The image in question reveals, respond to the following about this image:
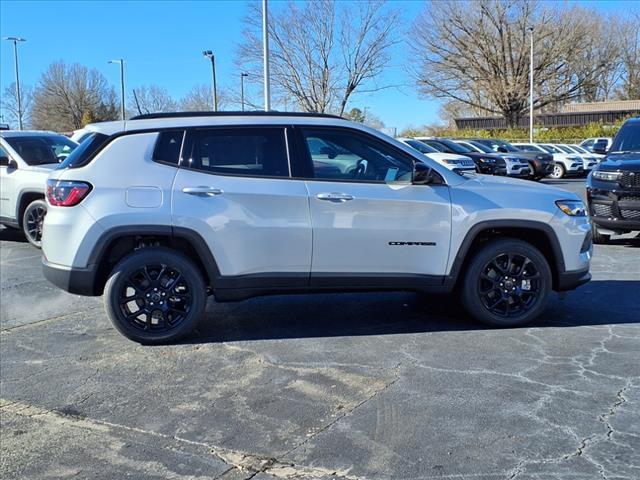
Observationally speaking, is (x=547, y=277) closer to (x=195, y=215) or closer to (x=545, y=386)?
(x=545, y=386)

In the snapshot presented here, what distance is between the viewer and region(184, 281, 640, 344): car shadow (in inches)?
222

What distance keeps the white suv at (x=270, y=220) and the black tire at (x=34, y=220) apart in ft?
15.9

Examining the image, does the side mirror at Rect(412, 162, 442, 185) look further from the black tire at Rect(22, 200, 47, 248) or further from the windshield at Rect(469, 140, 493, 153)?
the windshield at Rect(469, 140, 493, 153)

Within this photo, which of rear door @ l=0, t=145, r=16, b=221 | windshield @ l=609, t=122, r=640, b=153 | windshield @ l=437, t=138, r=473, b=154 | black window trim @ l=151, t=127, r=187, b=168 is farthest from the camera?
windshield @ l=437, t=138, r=473, b=154

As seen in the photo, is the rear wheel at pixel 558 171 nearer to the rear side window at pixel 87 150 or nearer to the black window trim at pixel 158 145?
the black window trim at pixel 158 145

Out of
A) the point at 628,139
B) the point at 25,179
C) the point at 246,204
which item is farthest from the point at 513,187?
the point at 25,179

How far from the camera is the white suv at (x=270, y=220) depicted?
5.10 metres

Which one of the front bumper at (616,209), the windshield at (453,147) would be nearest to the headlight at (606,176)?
the front bumper at (616,209)

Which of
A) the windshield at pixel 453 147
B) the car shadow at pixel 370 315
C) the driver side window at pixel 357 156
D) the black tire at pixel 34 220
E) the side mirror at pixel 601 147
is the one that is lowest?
the car shadow at pixel 370 315

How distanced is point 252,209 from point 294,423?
189 centimetres

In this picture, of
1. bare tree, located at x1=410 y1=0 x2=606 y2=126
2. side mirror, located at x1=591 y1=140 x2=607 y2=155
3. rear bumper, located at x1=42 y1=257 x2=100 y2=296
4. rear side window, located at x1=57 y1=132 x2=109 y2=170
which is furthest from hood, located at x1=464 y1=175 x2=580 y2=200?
bare tree, located at x1=410 y1=0 x2=606 y2=126

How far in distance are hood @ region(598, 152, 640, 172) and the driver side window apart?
519 centimetres

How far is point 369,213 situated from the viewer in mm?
5258

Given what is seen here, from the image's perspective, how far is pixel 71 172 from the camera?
5.10 m
